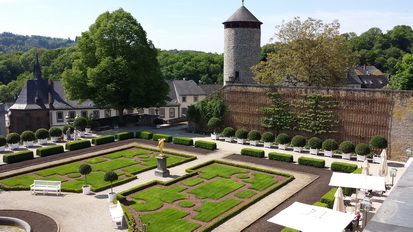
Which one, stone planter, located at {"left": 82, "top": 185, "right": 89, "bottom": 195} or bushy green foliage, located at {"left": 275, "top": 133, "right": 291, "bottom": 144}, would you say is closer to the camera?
stone planter, located at {"left": 82, "top": 185, "right": 89, "bottom": 195}

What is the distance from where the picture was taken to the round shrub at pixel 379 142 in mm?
29781

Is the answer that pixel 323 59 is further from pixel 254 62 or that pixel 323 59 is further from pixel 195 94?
pixel 195 94

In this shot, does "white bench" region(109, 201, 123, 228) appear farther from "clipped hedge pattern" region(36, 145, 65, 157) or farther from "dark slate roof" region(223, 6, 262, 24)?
"dark slate roof" region(223, 6, 262, 24)

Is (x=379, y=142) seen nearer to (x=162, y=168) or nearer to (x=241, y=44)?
(x=162, y=168)

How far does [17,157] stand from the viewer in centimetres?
2961

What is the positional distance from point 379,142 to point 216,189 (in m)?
16.3

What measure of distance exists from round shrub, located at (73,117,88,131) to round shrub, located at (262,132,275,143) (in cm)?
2231

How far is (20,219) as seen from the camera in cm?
1816

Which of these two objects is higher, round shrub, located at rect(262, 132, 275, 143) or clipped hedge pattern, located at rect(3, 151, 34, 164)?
round shrub, located at rect(262, 132, 275, 143)

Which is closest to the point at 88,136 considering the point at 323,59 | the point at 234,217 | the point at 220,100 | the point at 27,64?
the point at 220,100

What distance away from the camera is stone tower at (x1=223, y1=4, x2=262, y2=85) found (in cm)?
4847

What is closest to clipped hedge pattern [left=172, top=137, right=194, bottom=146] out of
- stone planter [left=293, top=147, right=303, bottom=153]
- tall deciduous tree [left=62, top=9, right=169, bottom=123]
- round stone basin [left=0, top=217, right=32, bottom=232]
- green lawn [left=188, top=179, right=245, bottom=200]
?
tall deciduous tree [left=62, top=9, right=169, bottom=123]

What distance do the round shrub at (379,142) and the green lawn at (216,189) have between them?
14040 millimetres

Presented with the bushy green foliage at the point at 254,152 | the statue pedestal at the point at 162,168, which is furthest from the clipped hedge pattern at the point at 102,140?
the bushy green foliage at the point at 254,152
